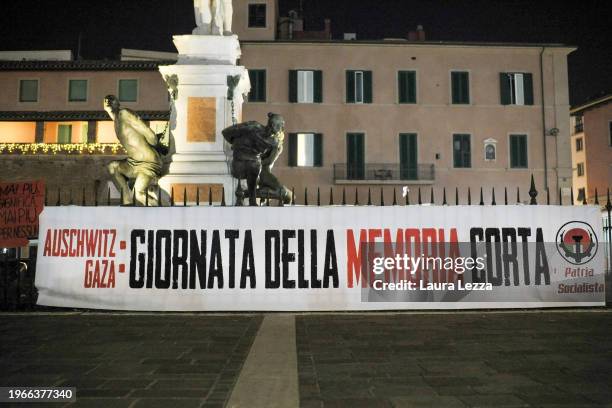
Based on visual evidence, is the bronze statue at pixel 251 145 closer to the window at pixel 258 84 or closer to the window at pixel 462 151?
the window at pixel 258 84

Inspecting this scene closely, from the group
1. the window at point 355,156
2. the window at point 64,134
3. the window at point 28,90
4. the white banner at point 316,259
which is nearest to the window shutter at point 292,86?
the window at point 355,156

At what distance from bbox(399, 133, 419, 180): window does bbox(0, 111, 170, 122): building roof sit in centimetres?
1350

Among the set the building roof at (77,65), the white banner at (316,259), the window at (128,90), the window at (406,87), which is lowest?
the white banner at (316,259)

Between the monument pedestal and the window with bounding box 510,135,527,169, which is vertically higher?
the window with bounding box 510,135,527,169

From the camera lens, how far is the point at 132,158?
835 centimetres

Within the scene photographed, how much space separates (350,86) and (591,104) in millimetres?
21846

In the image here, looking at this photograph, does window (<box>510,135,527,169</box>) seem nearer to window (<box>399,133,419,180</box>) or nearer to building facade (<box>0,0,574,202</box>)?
building facade (<box>0,0,574,202</box>)

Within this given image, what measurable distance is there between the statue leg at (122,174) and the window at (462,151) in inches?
848

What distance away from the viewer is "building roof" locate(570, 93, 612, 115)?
120ft

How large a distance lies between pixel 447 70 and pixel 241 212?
75.6ft

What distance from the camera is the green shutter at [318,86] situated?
1048 inches

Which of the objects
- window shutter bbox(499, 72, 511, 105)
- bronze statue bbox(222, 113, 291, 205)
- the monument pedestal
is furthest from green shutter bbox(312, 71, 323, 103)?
bronze statue bbox(222, 113, 291, 205)

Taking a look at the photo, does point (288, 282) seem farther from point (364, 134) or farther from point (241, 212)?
point (364, 134)

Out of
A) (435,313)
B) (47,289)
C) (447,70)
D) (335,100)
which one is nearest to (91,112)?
(335,100)
